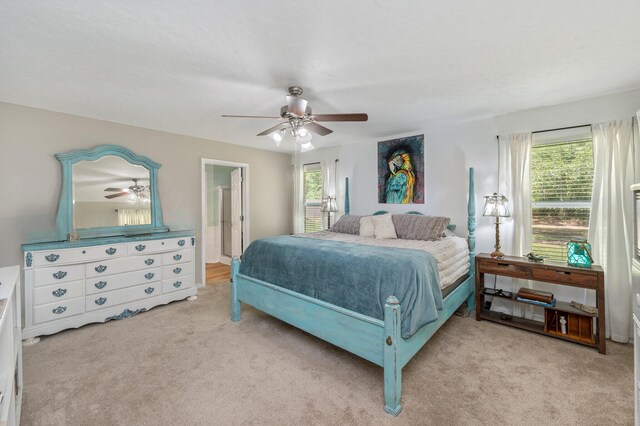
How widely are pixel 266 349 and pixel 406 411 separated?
4.18 ft

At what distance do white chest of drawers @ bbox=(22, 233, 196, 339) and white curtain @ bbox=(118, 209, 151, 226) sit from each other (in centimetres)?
48

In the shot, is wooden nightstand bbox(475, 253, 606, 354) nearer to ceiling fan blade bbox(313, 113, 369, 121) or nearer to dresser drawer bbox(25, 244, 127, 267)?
ceiling fan blade bbox(313, 113, 369, 121)

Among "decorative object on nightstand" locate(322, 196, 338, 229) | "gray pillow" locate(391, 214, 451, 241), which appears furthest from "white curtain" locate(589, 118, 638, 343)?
"decorative object on nightstand" locate(322, 196, 338, 229)

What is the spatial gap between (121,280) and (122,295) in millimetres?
176

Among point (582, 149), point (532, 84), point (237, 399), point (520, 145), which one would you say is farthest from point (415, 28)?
point (237, 399)

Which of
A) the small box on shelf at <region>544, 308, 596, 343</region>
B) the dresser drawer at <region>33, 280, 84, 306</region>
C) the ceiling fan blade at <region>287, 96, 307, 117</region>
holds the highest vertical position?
the ceiling fan blade at <region>287, 96, 307, 117</region>

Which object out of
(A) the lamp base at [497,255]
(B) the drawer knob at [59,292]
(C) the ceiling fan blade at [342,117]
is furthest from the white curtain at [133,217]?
(A) the lamp base at [497,255]

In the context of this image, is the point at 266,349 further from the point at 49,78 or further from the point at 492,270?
the point at 49,78

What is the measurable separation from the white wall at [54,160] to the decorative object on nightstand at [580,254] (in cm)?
463

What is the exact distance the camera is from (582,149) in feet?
9.29

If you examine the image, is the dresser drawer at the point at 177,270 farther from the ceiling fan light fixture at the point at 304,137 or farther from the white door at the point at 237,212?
the ceiling fan light fixture at the point at 304,137

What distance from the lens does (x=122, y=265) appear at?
3.18 meters

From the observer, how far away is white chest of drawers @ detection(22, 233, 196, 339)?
2.68m

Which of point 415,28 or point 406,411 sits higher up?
point 415,28
